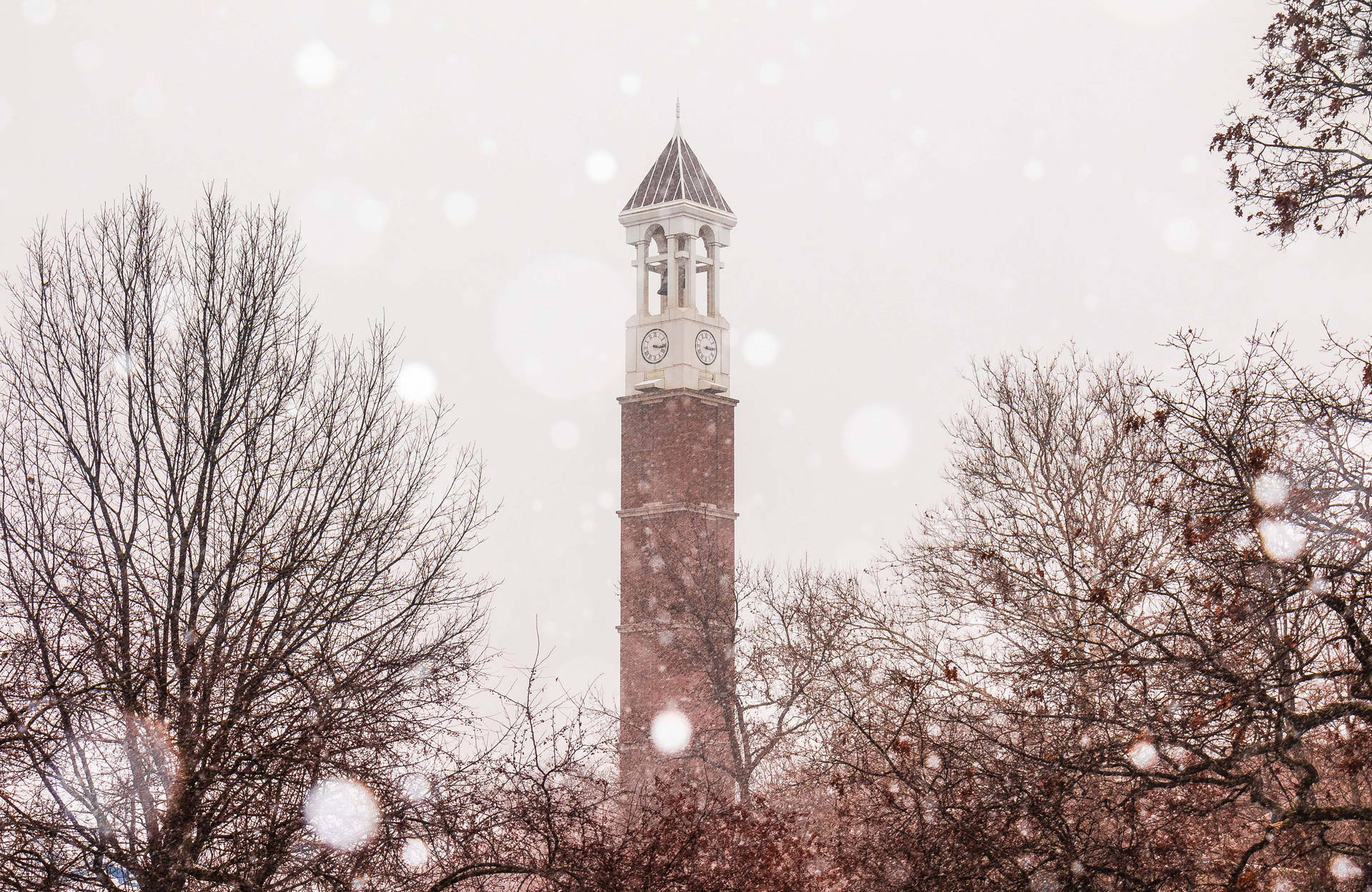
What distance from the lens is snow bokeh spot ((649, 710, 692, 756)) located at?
39156 mm

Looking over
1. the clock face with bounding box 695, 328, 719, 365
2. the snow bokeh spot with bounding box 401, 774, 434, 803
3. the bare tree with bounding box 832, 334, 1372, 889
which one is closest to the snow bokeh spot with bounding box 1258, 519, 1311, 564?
the bare tree with bounding box 832, 334, 1372, 889

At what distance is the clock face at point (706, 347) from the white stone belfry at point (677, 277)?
0.06 feet

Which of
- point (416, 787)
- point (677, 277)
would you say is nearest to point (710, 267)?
point (677, 277)

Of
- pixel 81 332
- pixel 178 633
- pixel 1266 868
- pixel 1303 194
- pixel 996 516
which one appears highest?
pixel 996 516

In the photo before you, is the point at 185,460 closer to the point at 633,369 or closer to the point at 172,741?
the point at 172,741

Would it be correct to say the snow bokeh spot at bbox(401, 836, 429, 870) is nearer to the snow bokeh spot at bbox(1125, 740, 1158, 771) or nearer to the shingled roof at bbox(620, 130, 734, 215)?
the snow bokeh spot at bbox(1125, 740, 1158, 771)

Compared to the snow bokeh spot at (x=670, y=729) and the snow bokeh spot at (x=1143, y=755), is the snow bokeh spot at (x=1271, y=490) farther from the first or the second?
the snow bokeh spot at (x=670, y=729)

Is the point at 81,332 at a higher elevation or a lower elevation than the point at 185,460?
higher

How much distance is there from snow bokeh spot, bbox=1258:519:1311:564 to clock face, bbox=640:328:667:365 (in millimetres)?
34228

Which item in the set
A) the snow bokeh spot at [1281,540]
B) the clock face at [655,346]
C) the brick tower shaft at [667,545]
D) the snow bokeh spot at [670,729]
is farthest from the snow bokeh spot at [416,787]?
the clock face at [655,346]

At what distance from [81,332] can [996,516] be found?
13.9m

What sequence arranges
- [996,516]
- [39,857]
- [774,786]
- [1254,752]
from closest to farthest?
[1254,752] → [39,857] → [996,516] → [774,786]

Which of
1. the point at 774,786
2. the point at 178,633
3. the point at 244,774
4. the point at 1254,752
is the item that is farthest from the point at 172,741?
the point at 774,786

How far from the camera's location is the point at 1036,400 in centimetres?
Result: 2556
